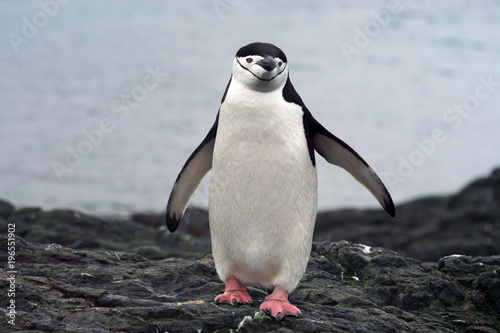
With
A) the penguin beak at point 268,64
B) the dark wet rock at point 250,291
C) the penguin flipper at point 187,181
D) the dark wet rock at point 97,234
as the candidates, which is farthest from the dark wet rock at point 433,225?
the penguin beak at point 268,64

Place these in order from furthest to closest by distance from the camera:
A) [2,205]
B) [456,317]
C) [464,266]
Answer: [2,205] < [464,266] < [456,317]

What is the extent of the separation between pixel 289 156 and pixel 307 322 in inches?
38.0

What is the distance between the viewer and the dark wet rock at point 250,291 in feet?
11.2

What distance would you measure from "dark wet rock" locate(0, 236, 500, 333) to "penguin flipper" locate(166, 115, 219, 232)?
359 millimetres

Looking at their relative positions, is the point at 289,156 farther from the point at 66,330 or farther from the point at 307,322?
the point at 66,330

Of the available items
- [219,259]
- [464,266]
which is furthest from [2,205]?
[464,266]

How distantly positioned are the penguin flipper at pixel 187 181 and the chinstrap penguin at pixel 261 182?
0.35m

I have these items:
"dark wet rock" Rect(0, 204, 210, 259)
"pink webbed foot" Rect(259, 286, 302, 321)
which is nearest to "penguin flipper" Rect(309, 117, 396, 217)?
"pink webbed foot" Rect(259, 286, 302, 321)

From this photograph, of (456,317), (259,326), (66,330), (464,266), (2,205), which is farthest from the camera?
(2,205)

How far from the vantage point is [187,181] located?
4.42m

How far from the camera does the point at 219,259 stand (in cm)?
405

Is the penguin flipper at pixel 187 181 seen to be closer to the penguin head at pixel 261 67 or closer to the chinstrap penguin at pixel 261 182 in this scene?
the chinstrap penguin at pixel 261 182

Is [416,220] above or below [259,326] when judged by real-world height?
below

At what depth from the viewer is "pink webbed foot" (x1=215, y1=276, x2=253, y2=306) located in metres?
3.74
